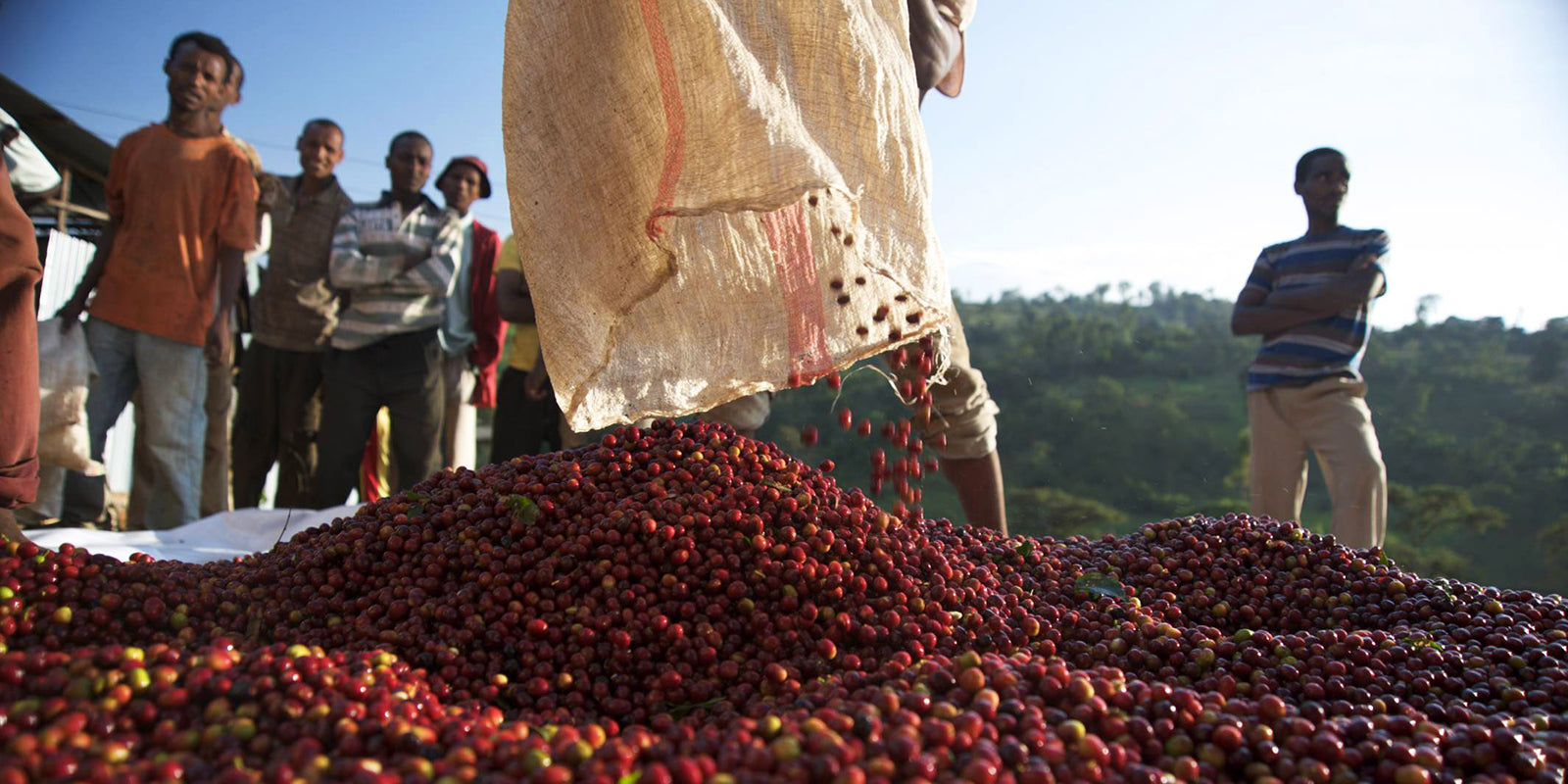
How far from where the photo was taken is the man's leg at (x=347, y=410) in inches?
166

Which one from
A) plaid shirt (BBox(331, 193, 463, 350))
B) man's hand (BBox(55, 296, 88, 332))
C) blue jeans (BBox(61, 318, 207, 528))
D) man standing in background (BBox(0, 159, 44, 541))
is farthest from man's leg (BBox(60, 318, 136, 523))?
man standing in background (BBox(0, 159, 44, 541))

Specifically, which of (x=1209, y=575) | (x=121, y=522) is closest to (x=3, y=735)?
(x=1209, y=575)

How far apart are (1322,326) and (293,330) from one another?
476cm

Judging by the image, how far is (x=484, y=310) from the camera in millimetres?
5141

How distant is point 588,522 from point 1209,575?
123 cm

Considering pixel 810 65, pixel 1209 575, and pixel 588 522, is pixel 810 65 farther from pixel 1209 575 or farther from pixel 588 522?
pixel 1209 575

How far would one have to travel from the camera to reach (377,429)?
5.43 meters

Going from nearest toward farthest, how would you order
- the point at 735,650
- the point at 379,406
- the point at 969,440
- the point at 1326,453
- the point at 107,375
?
the point at 735,650 < the point at 969,440 < the point at 107,375 < the point at 1326,453 < the point at 379,406

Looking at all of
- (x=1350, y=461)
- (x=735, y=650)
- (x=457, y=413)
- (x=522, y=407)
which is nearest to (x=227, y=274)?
(x=522, y=407)

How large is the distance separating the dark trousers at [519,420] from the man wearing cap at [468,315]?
0.20 m

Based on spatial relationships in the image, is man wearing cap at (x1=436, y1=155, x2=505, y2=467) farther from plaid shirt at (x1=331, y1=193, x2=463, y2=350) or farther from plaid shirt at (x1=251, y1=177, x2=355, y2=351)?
plaid shirt at (x1=251, y1=177, x2=355, y2=351)

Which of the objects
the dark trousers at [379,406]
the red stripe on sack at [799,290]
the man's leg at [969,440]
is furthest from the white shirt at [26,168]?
the man's leg at [969,440]

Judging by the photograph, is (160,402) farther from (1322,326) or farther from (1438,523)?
(1438,523)

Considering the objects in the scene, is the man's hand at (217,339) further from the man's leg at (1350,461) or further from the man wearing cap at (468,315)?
the man's leg at (1350,461)
